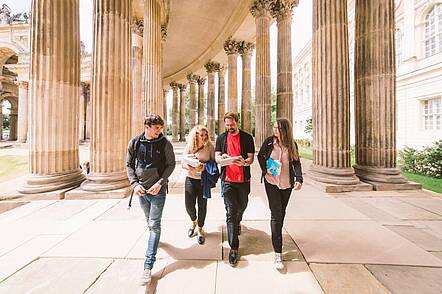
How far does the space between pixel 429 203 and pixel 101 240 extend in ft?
27.5

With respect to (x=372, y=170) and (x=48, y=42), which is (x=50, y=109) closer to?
(x=48, y=42)

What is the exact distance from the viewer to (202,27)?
23.3m

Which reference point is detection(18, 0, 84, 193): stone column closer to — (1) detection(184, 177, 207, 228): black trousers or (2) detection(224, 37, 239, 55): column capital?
(1) detection(184, 177, 207, 228): black trousers

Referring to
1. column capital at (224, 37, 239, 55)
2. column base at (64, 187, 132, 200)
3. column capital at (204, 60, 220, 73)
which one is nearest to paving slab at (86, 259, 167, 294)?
column base at (64, 187, 132, 200)

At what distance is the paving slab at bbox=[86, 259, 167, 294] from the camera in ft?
9.08

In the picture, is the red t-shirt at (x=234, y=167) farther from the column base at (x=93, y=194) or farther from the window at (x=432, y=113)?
the window at (x=432, y=113)

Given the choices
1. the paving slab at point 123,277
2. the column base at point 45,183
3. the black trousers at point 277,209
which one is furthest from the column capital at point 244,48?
the paving slab at point 123,277

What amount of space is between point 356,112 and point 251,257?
7623 mm

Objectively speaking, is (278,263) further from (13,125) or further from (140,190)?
(13,125)

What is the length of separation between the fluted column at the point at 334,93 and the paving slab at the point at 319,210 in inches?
63.4

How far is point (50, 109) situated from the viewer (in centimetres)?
691

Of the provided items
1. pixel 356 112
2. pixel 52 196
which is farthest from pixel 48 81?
pixel 356 112

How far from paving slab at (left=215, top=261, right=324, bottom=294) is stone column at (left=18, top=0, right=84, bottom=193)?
21.2 ft

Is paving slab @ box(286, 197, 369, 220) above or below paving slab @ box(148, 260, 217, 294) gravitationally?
above
